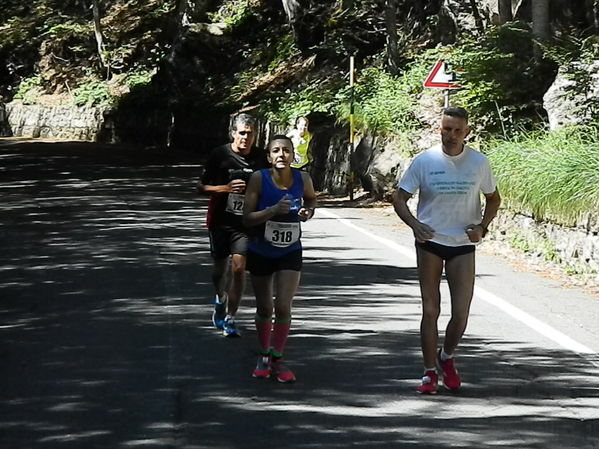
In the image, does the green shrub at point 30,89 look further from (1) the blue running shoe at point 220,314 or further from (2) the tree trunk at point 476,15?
(1) the blue running shoe at point 220,314

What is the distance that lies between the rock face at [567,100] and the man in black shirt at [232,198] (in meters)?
10.4

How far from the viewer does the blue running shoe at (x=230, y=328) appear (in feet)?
32.6

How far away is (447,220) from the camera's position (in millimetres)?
7918

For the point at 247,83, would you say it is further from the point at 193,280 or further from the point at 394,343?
the point at 394,343

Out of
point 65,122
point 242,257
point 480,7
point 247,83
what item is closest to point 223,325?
point 242,257

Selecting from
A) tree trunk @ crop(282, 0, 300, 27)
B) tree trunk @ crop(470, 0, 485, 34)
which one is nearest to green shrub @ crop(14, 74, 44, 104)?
tree trunk @ crop(282, 0, 300, 27)

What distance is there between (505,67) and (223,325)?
14290mm

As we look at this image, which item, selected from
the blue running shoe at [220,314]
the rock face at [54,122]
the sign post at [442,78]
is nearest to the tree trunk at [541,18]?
the sign post at [442,78]

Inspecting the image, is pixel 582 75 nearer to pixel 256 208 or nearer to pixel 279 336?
pixel 256 208

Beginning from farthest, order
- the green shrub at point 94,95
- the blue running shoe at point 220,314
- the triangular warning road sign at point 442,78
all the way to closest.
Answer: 1. the green shrub at point 94,95
2. the triangular warning road sign at point 442,78
3. the blue running shoe at point 220,314

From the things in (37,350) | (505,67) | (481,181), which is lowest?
(37,350)

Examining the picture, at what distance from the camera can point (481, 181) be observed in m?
8.00

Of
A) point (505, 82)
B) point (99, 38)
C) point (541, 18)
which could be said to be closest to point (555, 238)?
point (505, 82)

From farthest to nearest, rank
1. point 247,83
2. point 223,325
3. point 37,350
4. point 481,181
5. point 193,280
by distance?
point 247,83, point 193,280, point 223,325, point 37,350, point 481,181
